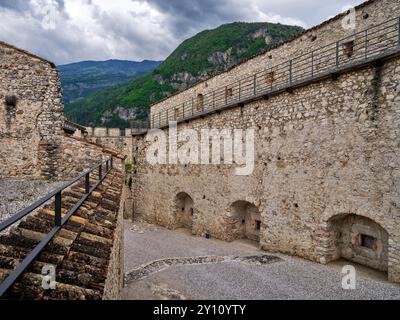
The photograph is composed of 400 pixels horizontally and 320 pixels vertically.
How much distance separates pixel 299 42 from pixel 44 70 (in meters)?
11.1

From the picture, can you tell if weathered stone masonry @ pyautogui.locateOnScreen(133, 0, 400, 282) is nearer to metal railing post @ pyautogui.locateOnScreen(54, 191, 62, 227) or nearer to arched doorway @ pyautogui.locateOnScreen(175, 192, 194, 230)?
arched doorway @ pyautogui.locateOnScreen(175, 192, 194, 230)

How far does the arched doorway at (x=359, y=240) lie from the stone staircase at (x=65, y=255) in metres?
8.09

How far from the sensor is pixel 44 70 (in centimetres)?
687

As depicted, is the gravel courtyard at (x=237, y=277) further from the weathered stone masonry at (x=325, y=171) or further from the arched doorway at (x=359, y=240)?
the weathered stone masonry at (x=325, y=171)

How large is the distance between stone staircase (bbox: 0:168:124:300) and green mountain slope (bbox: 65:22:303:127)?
50033 millimetres

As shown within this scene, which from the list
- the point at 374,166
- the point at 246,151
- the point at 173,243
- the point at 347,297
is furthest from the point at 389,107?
the point at 173,243

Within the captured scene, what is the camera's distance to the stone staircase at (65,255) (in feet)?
6.02

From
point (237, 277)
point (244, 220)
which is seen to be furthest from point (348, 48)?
point (237, 277)

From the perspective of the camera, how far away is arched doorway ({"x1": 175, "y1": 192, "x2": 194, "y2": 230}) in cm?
1747

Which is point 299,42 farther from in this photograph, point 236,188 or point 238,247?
point 238,247

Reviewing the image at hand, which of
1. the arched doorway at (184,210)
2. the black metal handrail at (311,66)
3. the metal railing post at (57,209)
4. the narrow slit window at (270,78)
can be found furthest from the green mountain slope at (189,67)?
the metal railing post at (57,209)

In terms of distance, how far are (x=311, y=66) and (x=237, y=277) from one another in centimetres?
801

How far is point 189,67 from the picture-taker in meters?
58.7

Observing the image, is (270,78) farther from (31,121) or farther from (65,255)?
(65,255)
